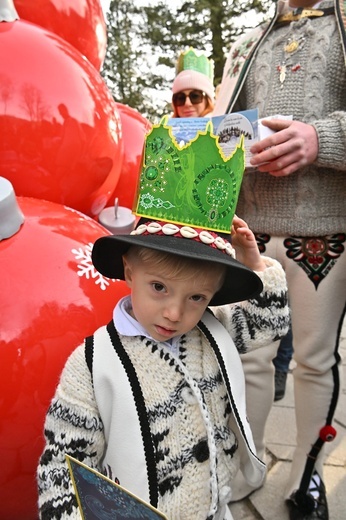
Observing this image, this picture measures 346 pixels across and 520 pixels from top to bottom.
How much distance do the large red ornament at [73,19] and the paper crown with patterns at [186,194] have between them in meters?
0.92

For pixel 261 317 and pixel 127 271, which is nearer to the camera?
pixel 127 271

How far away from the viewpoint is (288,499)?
6.10ft

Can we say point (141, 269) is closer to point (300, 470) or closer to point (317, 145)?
point (317, 145)

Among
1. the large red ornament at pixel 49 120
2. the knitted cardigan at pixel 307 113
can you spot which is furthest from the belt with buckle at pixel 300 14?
the large red ornament at pixel 49 120

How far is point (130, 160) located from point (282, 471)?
1454 millimetres

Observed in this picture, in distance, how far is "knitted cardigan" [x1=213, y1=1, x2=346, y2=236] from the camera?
1.59 m

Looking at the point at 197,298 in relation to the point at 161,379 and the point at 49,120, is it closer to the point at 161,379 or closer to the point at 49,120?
the point at 161,379

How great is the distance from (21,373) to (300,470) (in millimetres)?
1200

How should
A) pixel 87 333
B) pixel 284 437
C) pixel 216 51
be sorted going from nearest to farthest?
pixel 87 333
pixel 284 437
pixel 216 51

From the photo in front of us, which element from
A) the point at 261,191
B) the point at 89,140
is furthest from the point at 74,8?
the point at 261,191

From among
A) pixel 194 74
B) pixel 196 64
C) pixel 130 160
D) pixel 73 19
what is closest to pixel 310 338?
pixel 130 160

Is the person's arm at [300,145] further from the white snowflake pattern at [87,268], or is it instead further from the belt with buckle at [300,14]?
the white snowflake pattern at [87,268]

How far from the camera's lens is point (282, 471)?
210cm

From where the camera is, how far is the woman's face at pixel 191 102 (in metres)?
2.93
